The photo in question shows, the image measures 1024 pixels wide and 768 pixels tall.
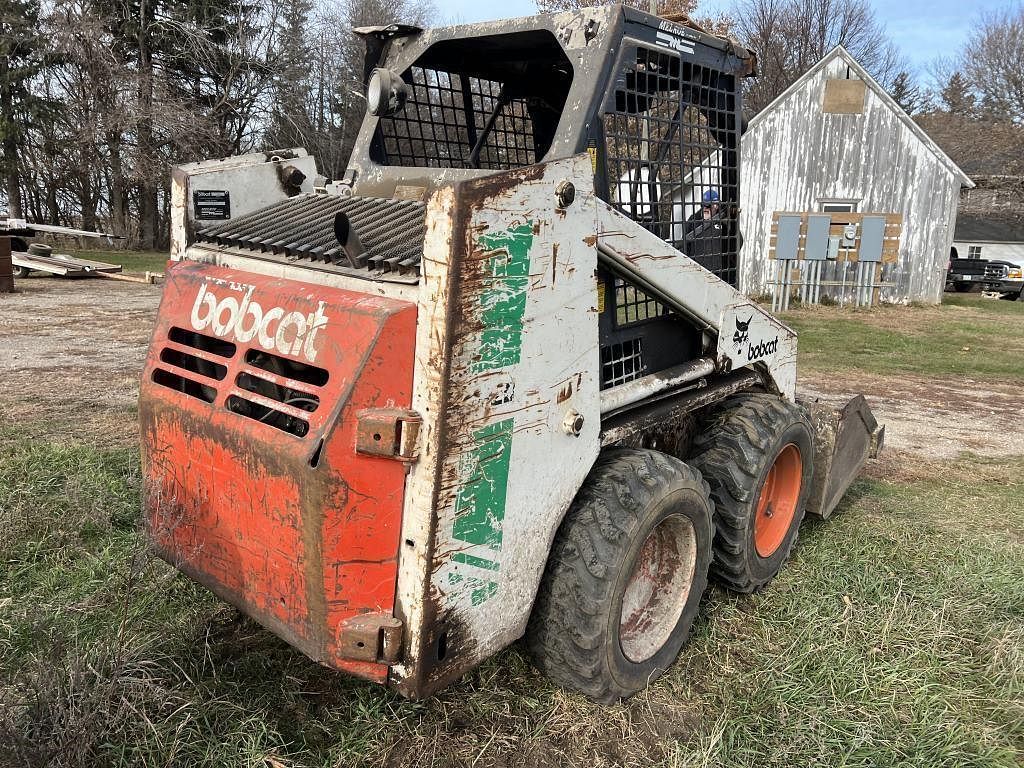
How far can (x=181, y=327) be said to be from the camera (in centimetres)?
271

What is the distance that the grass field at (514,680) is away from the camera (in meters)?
2.32

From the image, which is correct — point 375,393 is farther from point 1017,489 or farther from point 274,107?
point 274,107

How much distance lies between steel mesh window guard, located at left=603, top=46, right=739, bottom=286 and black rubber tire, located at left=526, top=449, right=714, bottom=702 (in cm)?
103

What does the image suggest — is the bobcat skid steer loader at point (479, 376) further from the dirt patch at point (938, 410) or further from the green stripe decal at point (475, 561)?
the dirt patch at point (938, 410)

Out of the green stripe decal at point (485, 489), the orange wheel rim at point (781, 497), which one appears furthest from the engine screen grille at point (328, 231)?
the orange wheel rim at point (781, 497)

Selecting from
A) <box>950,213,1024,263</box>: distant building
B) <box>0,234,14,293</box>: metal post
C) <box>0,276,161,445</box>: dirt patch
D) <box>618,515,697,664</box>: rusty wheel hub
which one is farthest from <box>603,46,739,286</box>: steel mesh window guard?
<box>950,213,1024,263</box>: distant building

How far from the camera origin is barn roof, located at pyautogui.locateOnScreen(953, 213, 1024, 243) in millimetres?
30406

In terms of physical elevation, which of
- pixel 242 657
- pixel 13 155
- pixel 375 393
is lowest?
pixel 242 657

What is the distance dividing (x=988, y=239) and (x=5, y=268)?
3254 cm

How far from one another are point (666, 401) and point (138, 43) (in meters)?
26.3

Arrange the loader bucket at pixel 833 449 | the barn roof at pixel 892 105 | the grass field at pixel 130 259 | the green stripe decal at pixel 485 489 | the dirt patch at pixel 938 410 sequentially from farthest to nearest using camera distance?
the grass field at pixel 130 259 → the barn roof at pixel 892 105 → the dirt patch at pixel 938 410 → the loader bucket at pixel 833 449 → the green stripe decal at pixel 485 489

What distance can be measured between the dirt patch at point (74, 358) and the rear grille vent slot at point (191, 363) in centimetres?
275

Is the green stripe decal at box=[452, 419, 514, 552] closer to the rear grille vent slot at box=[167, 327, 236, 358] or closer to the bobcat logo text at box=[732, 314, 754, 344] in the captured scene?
the rear grille vent slot at box=[167, 327, 236, 358]

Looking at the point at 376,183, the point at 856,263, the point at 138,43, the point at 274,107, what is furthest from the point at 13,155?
the point at 376,183
